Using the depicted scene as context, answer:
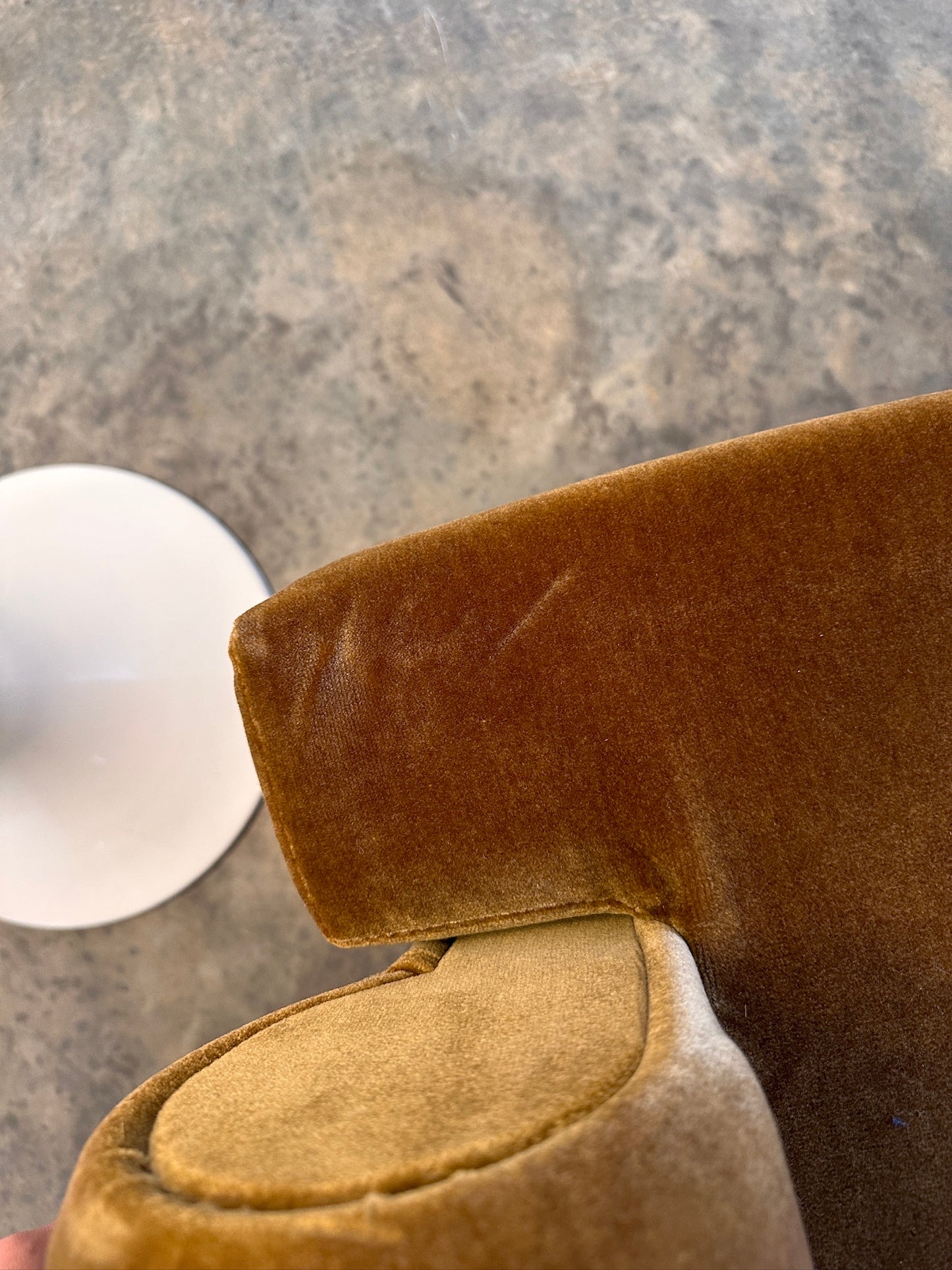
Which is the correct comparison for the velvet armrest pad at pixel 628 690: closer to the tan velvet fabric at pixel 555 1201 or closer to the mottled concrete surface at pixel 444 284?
the tan velvet fabric at pixel 555 1201

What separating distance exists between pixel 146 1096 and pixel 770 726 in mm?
394

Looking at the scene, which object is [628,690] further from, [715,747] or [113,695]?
[113,695]

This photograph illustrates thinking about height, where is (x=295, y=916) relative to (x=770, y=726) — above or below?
below

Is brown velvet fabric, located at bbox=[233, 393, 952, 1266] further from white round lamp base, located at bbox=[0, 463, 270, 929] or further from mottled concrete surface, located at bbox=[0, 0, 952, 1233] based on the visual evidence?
mottled concrete surface, located at bbox=[0, 0, 952, 1233]

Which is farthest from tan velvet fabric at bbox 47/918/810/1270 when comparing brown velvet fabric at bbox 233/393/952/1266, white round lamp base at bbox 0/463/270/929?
white round lamp base at bbox 0/463/270/929

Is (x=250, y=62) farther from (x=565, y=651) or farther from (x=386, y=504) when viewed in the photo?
(x=565, y=651)

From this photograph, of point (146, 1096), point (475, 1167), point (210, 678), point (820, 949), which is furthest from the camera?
point (210, 678)

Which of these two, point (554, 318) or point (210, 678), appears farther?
point (554, 318)

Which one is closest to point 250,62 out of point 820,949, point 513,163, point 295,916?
point 513,163

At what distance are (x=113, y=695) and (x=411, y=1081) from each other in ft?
1.86

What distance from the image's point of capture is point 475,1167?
31 centimetres

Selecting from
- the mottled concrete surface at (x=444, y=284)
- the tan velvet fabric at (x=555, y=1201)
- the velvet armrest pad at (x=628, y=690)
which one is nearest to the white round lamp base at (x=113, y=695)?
the mottled concrete surface at (x=444, y=284)

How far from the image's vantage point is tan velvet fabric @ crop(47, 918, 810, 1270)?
281 mm

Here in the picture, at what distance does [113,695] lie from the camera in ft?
2.74
